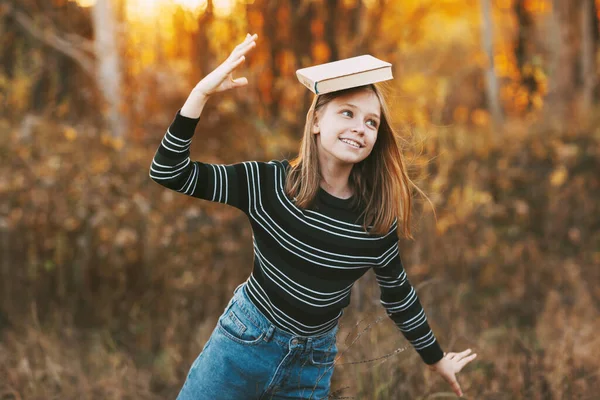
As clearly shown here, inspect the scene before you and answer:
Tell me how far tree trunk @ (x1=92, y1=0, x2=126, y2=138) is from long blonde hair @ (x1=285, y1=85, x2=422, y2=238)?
16.9ft

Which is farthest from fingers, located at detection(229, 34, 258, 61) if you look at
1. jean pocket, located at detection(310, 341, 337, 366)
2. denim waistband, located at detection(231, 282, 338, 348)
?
jean pocket, located at detection(310, 341, 337, 366)

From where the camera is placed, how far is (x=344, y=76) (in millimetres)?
1991

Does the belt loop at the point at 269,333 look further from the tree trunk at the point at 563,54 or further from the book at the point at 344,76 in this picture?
the tree trunk at the point at 563,54

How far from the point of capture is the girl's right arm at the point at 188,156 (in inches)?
75.4

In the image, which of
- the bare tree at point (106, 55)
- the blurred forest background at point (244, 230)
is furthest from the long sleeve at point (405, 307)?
the bare tree at point (106, 55)

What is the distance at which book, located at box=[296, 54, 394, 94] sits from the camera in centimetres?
199

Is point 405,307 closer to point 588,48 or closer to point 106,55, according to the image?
point 106,55

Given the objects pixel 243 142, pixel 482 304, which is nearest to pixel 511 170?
pixel 482 304

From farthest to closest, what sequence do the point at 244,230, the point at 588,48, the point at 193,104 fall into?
the point at 588,48 → the point at 244,230 → the point at 193,104

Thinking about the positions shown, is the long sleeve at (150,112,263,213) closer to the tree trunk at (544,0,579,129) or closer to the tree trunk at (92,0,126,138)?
the tree trunk at (92,0,126,138)

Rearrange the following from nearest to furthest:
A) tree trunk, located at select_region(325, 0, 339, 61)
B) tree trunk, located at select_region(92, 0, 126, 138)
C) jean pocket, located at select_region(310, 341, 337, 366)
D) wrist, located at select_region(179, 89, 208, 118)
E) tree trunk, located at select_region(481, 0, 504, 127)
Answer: wrist, located at select_region(179, 89, 208, 118)
jean pocket, located at select_region(310, 341, 337, 366)
tree trunk, located at select_region(325, 0, 339, 61)
tree trunk, located at select_region(92, 0, 126, 138)
tree trunk, located at select_region(481, 0, 504, 127)

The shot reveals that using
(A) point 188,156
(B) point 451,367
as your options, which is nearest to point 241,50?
(A) point 188,156

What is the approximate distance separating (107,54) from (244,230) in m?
3.34

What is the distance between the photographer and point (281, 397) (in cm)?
219
